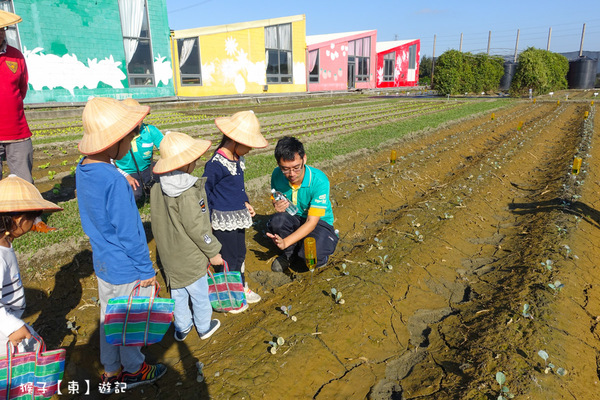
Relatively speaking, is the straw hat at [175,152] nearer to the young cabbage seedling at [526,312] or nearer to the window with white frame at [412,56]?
the young cabbage seedling at [526,312]

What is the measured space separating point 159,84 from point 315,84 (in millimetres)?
15920

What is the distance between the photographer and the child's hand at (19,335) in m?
2.03

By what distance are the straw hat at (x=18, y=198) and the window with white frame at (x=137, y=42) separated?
809 inches

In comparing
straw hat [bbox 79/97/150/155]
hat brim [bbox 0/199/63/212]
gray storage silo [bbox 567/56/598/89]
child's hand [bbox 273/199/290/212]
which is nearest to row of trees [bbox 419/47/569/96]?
gray storage silo [bbox 567/56/598/89]

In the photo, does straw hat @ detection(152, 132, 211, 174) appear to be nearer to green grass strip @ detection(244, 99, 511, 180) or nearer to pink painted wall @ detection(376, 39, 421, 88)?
green grass strip @ detection(244, 99, 511, 180)

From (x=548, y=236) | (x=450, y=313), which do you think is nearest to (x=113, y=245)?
(x=450, y=313)

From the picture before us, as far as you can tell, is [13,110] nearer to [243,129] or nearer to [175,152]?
[175,152]

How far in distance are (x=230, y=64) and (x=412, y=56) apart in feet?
99.1

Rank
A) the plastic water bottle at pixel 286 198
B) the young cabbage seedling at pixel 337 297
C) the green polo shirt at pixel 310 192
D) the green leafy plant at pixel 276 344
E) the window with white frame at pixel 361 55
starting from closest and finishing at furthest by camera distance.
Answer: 1. the green leafy plant at pixel 276 344
2. the young cabbage seedling at pixel 337 297
3. the green polo shirt at pixel 310 192
4. the plastic water bottle at pixel 286 198
5. the window with white frame at pixel 361 55

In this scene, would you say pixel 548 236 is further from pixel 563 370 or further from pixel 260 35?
pixel 260 35

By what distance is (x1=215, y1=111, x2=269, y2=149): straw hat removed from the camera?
3137 millimetres

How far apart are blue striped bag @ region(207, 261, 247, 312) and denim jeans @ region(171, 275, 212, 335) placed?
209 millimetres

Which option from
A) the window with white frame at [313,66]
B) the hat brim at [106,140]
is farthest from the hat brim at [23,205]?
the window with white frame at [313,66]

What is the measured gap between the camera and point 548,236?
15.1 feet
